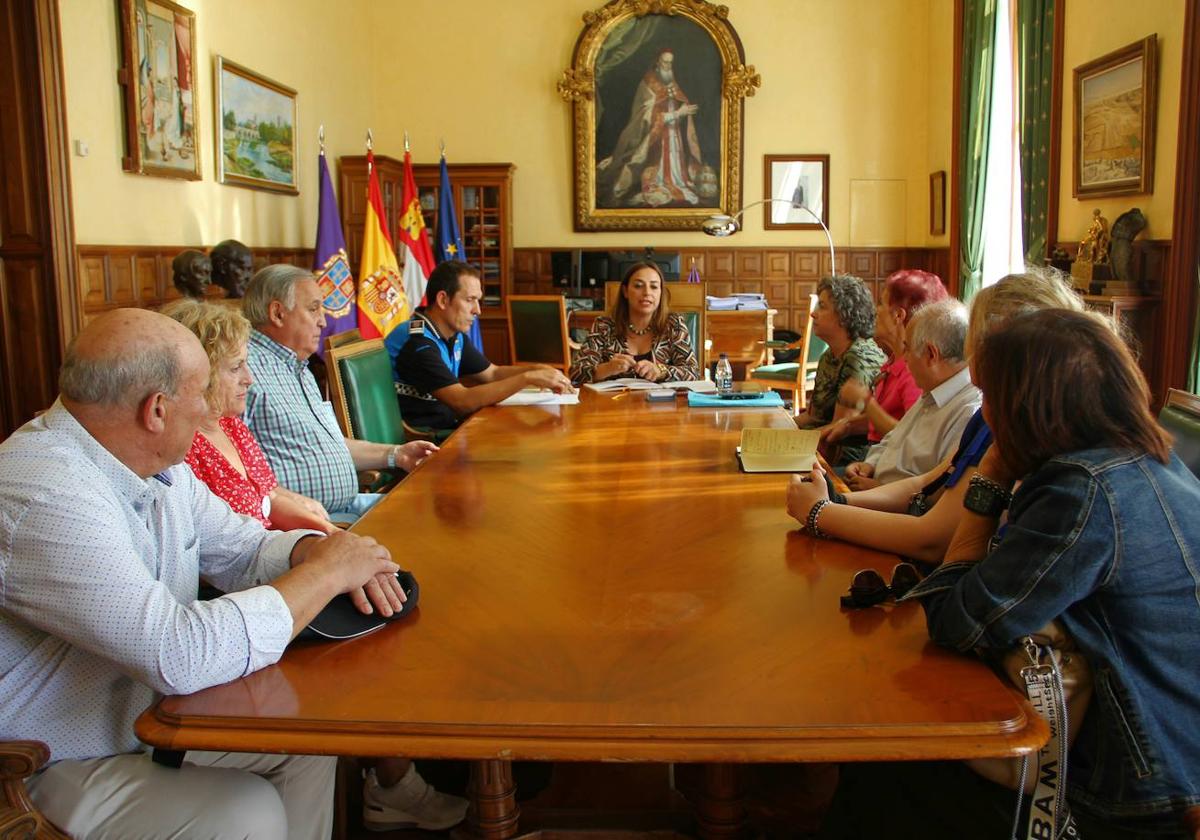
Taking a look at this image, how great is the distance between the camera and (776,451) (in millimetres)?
2793

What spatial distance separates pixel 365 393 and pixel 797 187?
6969 millimetres

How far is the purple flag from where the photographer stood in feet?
24.4

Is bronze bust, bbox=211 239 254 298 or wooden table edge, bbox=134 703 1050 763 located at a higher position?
bronze bust, bbox=211 239 254 298

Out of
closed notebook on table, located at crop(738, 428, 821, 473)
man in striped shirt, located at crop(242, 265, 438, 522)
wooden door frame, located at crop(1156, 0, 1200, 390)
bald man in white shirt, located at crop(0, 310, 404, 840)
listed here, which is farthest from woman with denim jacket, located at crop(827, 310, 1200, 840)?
wooden door frame, located at crop(1156, 0, 1200, 390)

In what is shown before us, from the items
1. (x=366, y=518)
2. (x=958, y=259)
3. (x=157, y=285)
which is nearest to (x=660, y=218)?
(x=958, y=259)

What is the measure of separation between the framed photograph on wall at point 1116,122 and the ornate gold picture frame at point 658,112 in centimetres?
393

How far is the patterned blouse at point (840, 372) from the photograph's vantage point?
4.09 m

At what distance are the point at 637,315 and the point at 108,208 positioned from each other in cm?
284

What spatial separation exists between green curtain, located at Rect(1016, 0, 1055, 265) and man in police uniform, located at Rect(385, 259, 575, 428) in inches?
155

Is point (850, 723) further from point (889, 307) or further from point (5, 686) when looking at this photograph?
point (889, 307)

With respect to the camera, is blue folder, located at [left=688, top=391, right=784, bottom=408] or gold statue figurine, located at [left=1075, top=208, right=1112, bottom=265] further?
gold statue figurine, located at [left=1075, top=208, right=1112, bottom=265]

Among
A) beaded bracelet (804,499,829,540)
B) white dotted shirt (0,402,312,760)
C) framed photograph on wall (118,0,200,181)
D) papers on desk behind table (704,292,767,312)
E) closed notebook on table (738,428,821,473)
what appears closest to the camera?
white dotted shirt (0,402,312,760)

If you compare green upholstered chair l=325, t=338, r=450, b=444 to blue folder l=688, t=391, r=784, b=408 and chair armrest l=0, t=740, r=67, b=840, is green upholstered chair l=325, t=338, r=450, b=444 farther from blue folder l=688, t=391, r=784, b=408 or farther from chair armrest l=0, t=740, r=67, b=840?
chair armrest l=0, t=740, r=67, b=840

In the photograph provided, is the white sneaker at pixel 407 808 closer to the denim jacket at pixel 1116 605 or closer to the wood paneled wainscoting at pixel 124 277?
the denim jacket at pixel 1116 605
